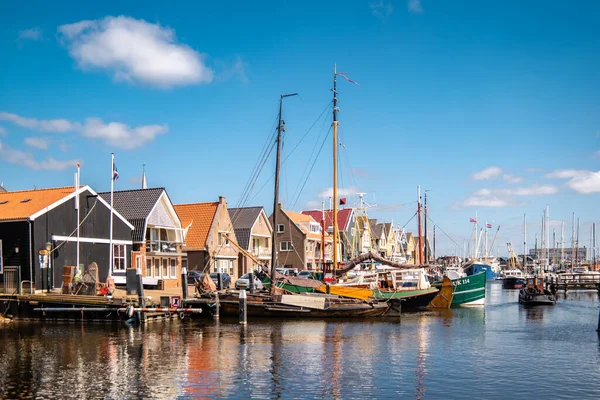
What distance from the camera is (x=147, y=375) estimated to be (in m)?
23.1

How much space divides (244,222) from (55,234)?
33403 millimetres

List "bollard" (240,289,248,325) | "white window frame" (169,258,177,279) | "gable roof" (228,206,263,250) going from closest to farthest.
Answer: "bollard" (240,289,248,325), "white window frame" (169,258,177,279), "gable roof" (228,206,263,250)

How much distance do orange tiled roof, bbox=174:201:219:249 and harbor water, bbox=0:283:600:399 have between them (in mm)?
24487

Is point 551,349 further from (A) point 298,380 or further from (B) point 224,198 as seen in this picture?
(B) point 224,198

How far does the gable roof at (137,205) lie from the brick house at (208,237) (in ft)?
25.5

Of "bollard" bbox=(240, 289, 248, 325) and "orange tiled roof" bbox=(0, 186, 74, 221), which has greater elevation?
"orange tiled roof" bbox=(0, 186, 74, 221)

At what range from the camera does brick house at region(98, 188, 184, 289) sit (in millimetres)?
53562

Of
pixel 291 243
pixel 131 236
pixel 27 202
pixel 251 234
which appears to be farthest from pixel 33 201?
pixel 291 243

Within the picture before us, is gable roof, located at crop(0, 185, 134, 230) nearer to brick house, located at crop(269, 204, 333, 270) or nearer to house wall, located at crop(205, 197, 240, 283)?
house wall, located at crop(205, 197, 240, 283)

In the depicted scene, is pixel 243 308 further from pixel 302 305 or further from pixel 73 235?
pixel 73 235

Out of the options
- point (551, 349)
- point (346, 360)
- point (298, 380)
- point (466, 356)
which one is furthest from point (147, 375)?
point (551, 349)

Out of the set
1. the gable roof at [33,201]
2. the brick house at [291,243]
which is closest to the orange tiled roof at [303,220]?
the brick house at [291,243]

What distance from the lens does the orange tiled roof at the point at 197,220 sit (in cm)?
6356

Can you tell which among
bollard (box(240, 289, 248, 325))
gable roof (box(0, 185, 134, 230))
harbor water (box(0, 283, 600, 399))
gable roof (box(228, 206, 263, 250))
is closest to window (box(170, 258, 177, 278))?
gable roof (box(0, 185, 134, 230))
